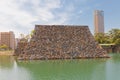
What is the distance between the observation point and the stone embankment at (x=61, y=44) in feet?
99.2

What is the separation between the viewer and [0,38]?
122625 millimetres

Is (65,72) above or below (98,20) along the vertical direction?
below

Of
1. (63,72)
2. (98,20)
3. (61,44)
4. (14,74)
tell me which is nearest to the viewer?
(14,74)

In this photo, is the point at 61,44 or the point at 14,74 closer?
the point at 14,74

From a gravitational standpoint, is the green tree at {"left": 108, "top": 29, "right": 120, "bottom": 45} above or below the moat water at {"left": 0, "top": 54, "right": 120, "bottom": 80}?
above

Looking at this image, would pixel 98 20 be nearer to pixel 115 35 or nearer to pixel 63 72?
pixel 115 35

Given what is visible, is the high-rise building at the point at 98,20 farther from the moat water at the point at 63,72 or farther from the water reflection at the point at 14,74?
the water reflection at the point at 14,74

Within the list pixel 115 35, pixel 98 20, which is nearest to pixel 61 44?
pixel 115 35

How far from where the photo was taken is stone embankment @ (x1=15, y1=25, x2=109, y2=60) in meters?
30.2

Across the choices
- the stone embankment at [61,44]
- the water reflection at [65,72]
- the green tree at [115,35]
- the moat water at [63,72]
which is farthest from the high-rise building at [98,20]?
the water reflection at [65,72]

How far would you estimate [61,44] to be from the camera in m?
31.4

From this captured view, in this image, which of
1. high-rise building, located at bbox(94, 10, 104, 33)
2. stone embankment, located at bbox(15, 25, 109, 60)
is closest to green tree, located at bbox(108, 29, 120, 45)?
stone embankment, located at bbox(15, 25, 109, 60)

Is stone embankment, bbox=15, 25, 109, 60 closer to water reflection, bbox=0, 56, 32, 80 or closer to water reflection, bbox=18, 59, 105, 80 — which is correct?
water reflection, bbox=18, 59, 105, 80

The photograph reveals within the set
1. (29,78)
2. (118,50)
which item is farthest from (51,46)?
(118,50)
